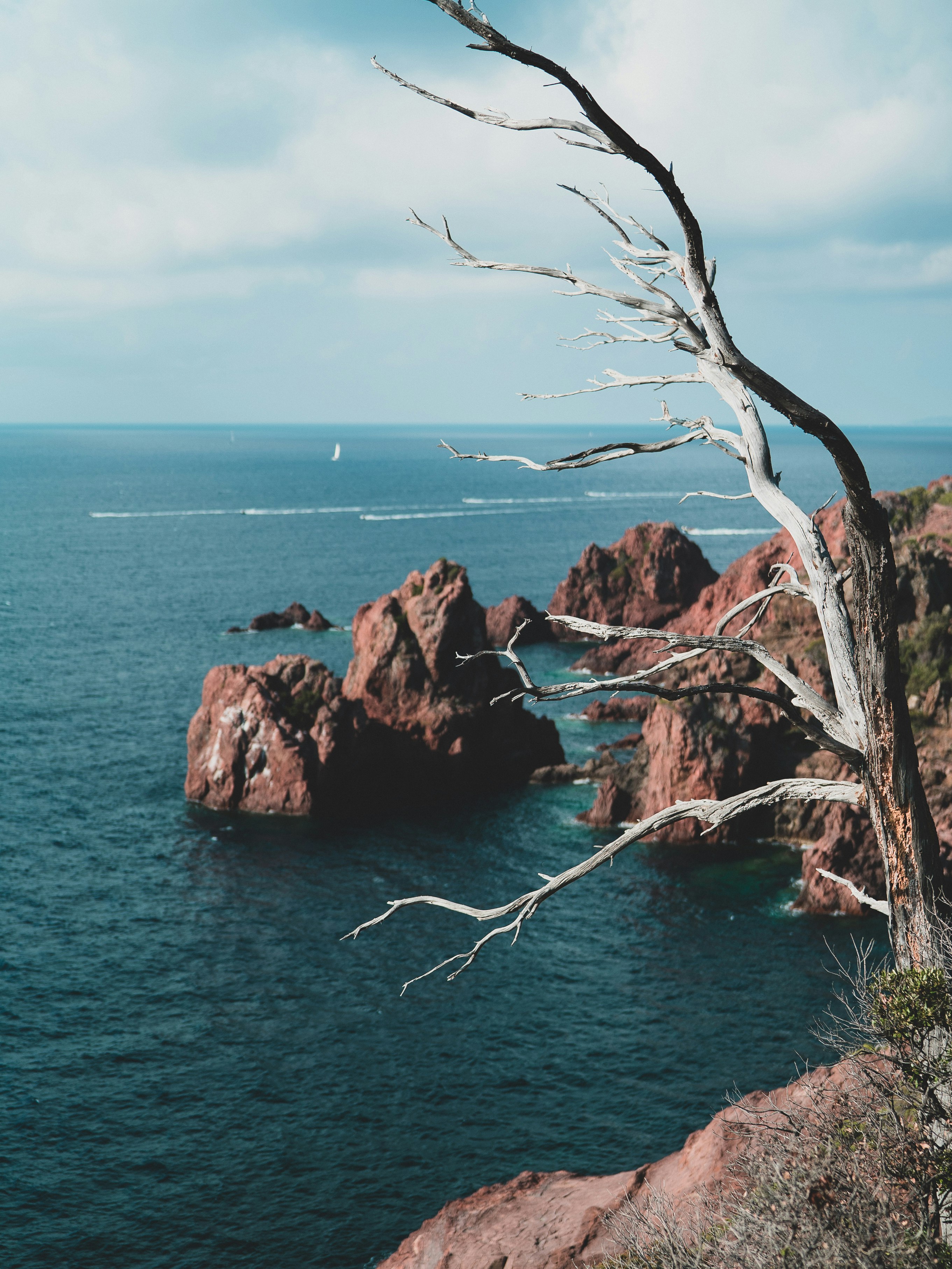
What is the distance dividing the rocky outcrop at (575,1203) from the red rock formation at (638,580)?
3562 inches

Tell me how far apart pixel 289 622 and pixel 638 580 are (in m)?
39.7

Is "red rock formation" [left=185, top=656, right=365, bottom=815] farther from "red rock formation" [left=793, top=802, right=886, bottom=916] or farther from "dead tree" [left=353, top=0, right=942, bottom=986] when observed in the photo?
"dead tree" [left=353, top=0, right=942, bottom=986]

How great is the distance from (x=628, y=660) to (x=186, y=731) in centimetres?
4164

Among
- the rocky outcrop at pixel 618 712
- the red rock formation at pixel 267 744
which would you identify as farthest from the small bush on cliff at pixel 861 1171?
the rocky outcrop at pixel 618 712

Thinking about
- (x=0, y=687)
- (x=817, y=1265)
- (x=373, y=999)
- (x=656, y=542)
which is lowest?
(x=373, y=999)

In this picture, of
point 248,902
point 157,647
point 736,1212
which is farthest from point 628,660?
point 736,1212

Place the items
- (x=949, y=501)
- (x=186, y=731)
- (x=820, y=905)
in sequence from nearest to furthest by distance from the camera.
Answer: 1. (x=820, y=905)
2. (x=186, y=731)
3. (x=949, y=501)

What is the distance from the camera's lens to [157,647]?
10462cm

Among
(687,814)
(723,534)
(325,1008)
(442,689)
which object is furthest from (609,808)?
(723,534)

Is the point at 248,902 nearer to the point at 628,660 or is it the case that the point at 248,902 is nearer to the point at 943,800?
the point at 943,800

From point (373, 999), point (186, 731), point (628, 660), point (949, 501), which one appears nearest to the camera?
point (373, 999)

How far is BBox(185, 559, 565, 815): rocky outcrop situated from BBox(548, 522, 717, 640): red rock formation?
38.9 meters

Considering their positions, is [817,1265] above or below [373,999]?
above

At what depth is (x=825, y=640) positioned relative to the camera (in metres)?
10.8
